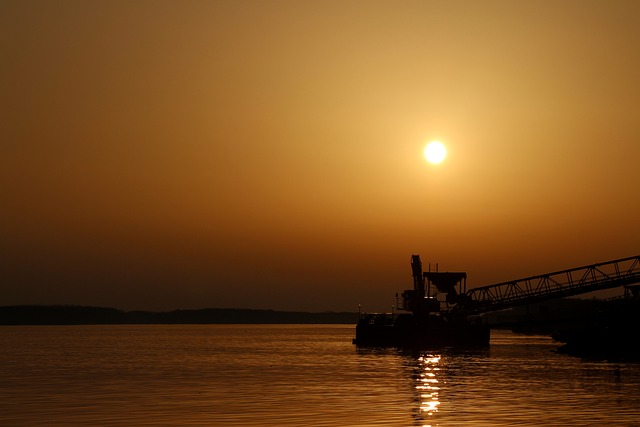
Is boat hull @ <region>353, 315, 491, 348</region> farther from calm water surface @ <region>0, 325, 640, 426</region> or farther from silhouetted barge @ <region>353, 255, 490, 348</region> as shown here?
calm water surface @ <region>0, 325, 640, 426</region>

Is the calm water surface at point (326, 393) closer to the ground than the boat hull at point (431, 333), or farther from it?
closer to the ground

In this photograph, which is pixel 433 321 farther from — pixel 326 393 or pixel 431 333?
pixel 326 393

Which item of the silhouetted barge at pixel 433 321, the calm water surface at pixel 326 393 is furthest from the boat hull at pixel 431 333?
the calm water surface at pixel 326 393

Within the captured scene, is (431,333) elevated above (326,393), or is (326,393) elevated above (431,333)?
(431,333)

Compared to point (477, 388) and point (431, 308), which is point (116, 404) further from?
point (431, 308)

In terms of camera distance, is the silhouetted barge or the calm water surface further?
the silhouetted barge

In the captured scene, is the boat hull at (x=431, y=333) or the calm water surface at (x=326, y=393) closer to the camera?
the calm water surface at (x=326, y=393)

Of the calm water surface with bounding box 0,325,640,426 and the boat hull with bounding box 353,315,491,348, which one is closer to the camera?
the calm water surface with bounding box 0,325,640,426

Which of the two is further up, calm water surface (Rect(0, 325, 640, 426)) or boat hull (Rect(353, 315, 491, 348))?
boat hull (Rect(353, 315, 491, 348))

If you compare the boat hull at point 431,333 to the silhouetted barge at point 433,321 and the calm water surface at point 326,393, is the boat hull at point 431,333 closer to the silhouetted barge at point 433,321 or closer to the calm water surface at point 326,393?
the silhouetted barge at point 433,321

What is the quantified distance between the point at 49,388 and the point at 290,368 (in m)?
28.7

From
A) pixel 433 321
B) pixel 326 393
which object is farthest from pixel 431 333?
pixel 326 393

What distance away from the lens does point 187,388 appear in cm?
6341

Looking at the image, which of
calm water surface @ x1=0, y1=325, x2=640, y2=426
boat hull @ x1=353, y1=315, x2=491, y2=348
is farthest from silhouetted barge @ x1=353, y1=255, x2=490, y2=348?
calm water surface @ x1=0, y1=325, x2=640, y2=426
